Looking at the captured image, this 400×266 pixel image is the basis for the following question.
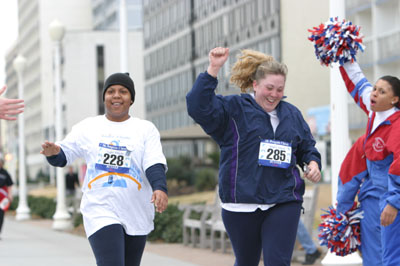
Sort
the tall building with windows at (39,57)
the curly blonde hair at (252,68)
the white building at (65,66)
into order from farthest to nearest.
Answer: the tall building with windows at (39,57), the white building at (65,66), the curly blonde hair at (252,68)

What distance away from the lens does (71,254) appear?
47.2ft

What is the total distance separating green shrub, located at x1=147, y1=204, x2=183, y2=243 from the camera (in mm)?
17000

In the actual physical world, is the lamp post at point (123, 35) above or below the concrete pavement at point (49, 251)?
above

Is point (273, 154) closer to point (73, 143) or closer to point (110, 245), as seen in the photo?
point (110, 245)

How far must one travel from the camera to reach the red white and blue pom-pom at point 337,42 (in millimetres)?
6930

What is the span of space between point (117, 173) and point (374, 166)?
5.60ft

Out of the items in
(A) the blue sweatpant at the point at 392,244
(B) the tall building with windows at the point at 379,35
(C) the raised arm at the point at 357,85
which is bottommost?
(A) the blue sweatpant at the point at 392,244

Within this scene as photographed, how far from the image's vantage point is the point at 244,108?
234 inches

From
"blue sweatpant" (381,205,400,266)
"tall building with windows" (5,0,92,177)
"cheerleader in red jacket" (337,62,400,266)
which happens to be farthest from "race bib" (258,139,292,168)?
"tall building with windows" (5,0,92,177)

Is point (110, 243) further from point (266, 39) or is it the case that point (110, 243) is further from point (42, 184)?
point (42, 184)

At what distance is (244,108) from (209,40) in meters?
62.9

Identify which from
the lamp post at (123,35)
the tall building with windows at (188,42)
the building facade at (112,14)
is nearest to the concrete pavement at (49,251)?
the lamp post at (123,35)

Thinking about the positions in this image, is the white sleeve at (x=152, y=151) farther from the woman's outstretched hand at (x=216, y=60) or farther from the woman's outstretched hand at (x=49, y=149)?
the woman's outstretched hand at (x=216, y=60)

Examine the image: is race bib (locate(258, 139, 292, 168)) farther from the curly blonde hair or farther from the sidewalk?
the sidewalk
